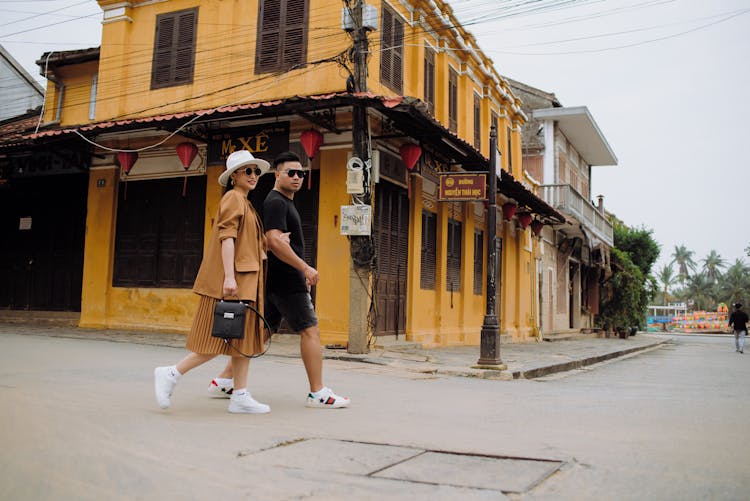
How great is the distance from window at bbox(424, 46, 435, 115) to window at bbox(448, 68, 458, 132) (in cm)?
105

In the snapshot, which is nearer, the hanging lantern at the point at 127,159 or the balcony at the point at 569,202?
the hanging lantern at the point at 127,159

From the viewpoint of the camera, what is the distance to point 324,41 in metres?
12.7

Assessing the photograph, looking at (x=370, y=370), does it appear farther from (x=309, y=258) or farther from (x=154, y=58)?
(x=154, y=58)

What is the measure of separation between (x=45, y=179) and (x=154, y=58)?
4.07 meters

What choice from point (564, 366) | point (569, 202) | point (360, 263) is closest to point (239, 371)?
point (360, 263)

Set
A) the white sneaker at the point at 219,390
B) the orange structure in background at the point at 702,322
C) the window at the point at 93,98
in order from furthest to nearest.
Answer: the orange structure in background at the point at 702,322 < the window at the point at 93,98 < the white sneaker at the point at 219,390

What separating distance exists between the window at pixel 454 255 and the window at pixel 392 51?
12.7 feet

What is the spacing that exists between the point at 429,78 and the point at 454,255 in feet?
14.0

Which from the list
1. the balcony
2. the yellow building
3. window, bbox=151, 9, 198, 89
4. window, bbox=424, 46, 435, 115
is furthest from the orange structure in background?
window, bbox=151, 9, 198, 89

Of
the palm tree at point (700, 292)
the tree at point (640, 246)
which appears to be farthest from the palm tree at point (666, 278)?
the tree at point (640, 246)

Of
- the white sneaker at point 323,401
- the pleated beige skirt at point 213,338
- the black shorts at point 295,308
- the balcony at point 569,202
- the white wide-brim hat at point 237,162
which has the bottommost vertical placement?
the white sneaker at point 323,401

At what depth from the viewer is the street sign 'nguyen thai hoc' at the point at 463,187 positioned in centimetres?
1101

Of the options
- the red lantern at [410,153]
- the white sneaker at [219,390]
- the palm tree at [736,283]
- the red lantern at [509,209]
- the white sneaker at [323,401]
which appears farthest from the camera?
the palm tree at [736,283]

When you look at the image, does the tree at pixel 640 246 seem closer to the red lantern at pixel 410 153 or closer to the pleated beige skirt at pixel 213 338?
the red lantern at pixel 410 153
